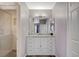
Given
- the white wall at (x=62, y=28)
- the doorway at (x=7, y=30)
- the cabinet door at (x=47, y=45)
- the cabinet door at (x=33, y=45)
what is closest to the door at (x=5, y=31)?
the doorway at (x=7, y=30)

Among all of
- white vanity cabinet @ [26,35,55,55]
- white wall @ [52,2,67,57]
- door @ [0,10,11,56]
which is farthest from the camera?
door @ [0,10,11,56]

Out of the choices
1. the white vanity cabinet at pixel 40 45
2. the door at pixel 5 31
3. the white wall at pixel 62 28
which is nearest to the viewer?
the white wall at pixel 62 28

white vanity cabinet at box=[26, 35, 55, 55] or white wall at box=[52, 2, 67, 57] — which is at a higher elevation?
white wall at box=[52, 2, 67, 57]

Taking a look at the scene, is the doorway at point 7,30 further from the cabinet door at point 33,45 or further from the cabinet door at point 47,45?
the cabinet door at point 47,45

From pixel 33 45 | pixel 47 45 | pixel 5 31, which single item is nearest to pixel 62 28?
pixel 47 45

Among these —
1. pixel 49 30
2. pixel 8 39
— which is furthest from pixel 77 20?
pixel 8 39

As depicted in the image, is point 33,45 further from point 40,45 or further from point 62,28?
point 62,28

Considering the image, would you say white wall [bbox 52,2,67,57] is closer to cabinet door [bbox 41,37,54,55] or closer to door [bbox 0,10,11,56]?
cabinet door [bbox 41,37,54,55]

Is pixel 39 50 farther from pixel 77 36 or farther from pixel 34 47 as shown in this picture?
pixel 77 36

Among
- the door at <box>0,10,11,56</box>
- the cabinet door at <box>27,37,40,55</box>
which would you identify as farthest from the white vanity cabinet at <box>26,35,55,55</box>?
the door at <box>0,10,11,56</box>

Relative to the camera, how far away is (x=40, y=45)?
502 cm

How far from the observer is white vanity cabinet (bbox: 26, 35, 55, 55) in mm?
4961

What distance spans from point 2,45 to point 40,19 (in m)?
2.30

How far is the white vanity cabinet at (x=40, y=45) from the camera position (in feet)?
16.3
